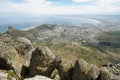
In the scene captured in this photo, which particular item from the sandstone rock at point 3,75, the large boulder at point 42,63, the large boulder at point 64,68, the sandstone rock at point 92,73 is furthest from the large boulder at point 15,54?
the sandstone rock at point 92,73

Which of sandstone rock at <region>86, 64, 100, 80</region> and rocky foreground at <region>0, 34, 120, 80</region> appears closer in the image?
sandstone rock at <region>86, 64, 100, 80</region>

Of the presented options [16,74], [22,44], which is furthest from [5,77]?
[22,44]

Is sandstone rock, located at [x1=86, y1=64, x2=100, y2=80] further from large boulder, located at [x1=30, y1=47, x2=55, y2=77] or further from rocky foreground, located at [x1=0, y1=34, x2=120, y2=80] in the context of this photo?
large boulder, located at [x1=30, y1=47, x2=55, y2=77]

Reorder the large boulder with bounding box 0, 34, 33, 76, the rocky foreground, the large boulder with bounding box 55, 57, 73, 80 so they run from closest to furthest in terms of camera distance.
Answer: the rocky foreground
the large boulder with bounding box 0, 34, 33, 76
the large boulder with bounding box 55, 57, 73, 80

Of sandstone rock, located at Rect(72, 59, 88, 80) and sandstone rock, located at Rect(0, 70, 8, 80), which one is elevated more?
sandstone rock, located at Rect(0, 70, 8, 80)

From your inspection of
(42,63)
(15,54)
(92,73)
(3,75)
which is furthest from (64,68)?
(3,75)

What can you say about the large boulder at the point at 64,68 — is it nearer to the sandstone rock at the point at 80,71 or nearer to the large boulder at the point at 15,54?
the sandstone rock at the point at 80,71

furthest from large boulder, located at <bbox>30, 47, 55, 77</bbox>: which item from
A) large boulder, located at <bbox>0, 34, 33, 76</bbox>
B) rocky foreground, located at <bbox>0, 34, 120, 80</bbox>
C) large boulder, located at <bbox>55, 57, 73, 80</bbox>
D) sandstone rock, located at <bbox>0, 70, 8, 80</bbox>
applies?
sandstone rock, located at <bbox>0, 70, 8, 80</bbox>

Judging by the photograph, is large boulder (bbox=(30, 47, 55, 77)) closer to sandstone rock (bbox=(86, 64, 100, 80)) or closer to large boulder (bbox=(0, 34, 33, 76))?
large boulder (bbox=(0, 34, 33, 76))

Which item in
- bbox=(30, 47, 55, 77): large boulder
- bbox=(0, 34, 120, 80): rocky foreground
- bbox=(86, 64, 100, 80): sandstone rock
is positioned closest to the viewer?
bbox=(86, 64, 100, 80): sandstone rock
